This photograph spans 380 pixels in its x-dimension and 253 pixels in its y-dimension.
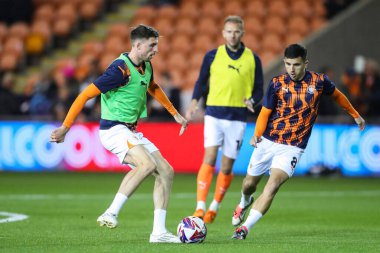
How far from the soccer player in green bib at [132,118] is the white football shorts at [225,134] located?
102 inches

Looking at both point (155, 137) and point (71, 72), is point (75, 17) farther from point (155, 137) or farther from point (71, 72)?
point (155, 137)

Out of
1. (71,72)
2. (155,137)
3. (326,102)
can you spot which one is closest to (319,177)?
(326,102)

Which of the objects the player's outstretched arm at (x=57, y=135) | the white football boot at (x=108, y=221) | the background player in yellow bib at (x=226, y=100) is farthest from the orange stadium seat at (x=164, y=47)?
the white football boot at (x=108, y=221)

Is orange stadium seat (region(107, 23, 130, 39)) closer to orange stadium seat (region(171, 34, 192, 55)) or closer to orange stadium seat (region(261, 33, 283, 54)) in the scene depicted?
orange stadium seat (region(171, 34, 192, 55))

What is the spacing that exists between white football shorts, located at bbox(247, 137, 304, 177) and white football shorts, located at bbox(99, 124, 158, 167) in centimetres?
134

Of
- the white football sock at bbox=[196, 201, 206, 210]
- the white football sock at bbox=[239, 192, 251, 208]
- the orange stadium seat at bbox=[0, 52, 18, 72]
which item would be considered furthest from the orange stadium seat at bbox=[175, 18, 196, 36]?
the white football sock at bbox=[239, 192, 251, 208]

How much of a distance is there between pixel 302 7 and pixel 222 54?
43.9 ft

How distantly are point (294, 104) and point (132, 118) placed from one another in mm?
1817

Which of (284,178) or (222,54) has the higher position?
(222,54)

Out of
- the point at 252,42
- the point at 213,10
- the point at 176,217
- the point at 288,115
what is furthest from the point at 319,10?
the point at 288,115

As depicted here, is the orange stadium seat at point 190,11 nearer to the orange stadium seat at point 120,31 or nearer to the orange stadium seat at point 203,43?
the orange stadium seat at point 203,43

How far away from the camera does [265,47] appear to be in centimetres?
2488

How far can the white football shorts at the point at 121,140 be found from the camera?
32.4 feet

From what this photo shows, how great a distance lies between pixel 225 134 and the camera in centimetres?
1272
